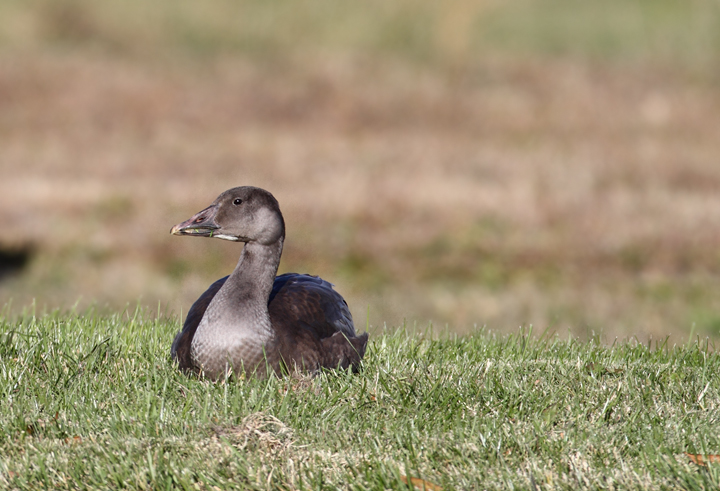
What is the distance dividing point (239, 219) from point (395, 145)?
43.4ft

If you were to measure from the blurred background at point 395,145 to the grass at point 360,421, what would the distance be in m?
1.53

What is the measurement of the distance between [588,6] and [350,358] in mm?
20711

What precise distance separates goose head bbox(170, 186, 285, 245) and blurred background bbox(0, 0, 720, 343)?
811mm

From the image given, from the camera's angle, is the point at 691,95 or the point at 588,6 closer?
the point at 691,95

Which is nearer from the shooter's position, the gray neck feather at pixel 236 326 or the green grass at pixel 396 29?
the gray neck feather at pixel 236 326

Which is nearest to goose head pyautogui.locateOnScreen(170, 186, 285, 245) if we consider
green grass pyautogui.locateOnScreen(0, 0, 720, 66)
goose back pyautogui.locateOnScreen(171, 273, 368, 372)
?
goose back pyautogui.locateOnScreen(171, 273, 368, 372)

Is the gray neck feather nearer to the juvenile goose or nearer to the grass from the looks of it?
the juvenile goose

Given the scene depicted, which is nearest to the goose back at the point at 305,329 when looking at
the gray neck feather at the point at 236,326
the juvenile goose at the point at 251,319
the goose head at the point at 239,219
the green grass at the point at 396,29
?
the juvenile goose at the point at 251,319

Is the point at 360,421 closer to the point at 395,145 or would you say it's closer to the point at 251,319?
the point at 251,319

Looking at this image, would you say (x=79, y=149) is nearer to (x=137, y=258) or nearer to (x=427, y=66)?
(x=137, y=258)

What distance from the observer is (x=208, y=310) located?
4.62m

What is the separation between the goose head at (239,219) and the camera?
4.56 meters

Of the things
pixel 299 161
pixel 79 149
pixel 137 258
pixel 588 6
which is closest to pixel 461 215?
pixel 299 161

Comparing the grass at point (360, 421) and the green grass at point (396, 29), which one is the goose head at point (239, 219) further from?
the green grass at point (396, 29)
